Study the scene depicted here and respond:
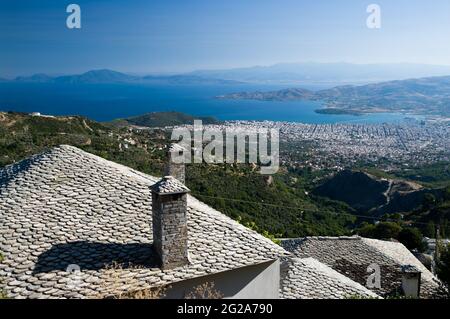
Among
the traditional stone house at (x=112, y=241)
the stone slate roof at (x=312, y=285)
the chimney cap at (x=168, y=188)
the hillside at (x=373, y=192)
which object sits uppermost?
the chimney cap at (x=168, y=188)

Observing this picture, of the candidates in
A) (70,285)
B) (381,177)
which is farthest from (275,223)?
(381,177)

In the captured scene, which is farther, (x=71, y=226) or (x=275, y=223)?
(x=275, y=223)

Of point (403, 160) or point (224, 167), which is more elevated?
point (224, 167)

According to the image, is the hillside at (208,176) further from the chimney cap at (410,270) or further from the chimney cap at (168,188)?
the chimney cap at (168,188)

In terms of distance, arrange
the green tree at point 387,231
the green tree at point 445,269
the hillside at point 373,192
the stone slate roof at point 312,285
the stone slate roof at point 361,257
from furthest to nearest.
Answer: the hillside at point 373,192 < the green tree at point 387,231 < the stone slate roof at point 361,257 < the green tree at point 445,269 < the stone slate roof at point 312,285

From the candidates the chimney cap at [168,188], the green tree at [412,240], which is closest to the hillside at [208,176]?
the green tree at [412,240]
